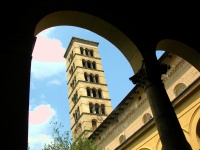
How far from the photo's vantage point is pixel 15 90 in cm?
372

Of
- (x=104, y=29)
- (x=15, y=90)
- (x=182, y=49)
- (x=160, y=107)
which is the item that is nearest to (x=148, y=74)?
(x=160, y=107)

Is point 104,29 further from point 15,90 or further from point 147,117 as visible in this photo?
point 147,117

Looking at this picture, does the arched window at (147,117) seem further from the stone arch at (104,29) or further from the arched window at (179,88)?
the stone arch at (104,29)

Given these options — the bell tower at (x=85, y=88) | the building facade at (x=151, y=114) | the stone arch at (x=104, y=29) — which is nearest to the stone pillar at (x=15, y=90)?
the stone arch at (x=104, y=29)

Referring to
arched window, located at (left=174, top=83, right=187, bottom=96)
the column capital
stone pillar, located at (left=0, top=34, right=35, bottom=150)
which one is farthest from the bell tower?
stone pillar, located at (left=0, top=34, right=35, bottom=150)

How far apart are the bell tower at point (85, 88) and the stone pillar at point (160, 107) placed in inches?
1505

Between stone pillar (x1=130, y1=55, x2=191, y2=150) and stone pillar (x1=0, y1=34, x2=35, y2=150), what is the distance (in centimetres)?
220

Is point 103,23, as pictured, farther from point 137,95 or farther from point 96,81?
point 96,81

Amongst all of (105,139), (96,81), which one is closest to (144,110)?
(105,139)

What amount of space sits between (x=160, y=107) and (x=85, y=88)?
44674mm

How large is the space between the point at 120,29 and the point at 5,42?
2.43 m

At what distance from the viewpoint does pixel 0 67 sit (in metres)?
3.78

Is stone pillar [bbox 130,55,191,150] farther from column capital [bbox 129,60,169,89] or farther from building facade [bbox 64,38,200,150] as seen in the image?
building facade [bbox 64,38,200,150]

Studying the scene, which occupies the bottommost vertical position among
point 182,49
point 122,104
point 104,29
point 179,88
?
point 182,49
